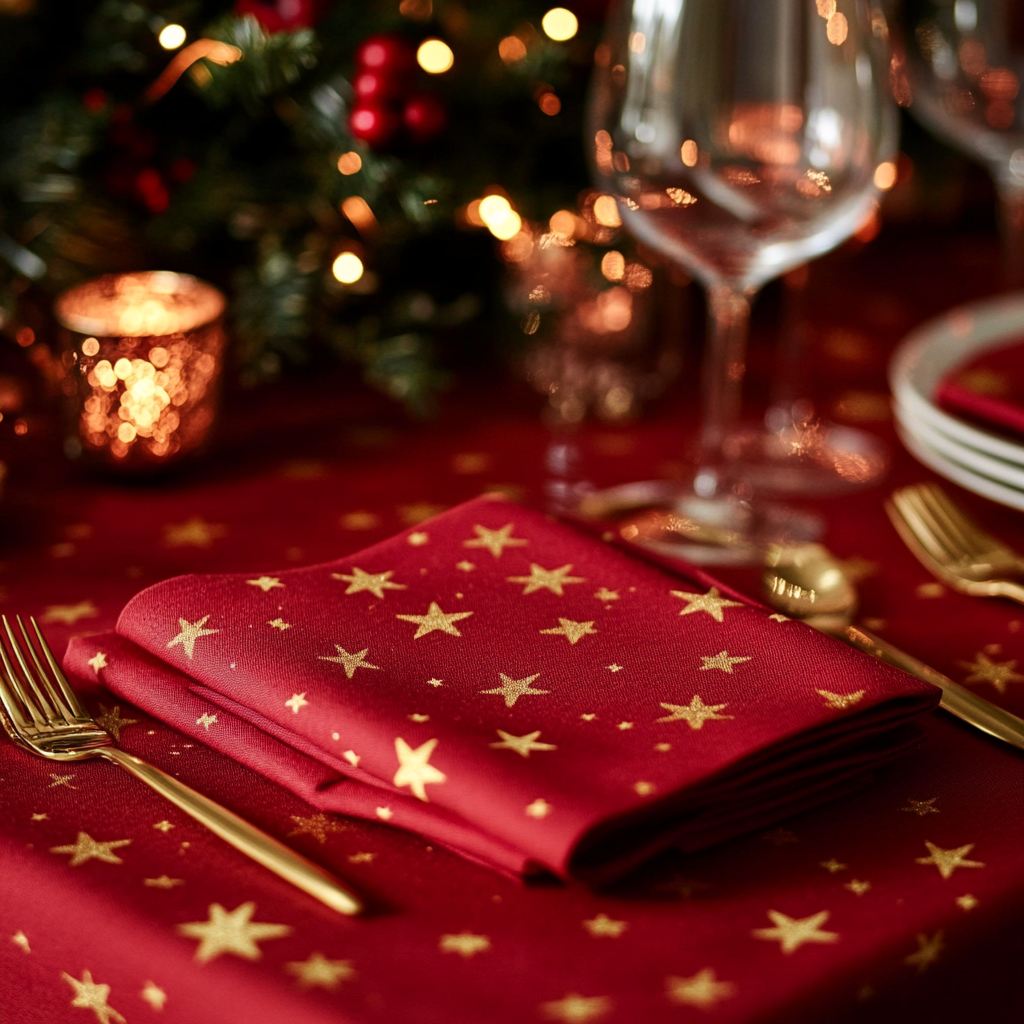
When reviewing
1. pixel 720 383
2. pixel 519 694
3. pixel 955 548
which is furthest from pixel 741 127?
pixel 519 694

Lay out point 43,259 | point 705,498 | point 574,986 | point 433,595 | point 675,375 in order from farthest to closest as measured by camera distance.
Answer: point 675,375
point 43,259
point 705,498
point 433,595
point 574,986

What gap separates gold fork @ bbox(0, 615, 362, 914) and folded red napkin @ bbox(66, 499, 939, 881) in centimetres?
2

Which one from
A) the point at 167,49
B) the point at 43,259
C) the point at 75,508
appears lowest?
the point at 75,508

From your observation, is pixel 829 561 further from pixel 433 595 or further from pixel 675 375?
pixel 675 375

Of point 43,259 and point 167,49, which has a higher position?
point 167,49

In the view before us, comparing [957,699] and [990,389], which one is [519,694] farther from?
[990,389]

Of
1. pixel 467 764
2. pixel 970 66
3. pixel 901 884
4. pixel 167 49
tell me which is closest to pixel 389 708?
pixel 467 764

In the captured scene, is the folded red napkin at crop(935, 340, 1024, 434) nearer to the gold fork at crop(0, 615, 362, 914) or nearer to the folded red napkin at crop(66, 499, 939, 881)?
the folded red napkin at crop(66, 499, 939, 881)

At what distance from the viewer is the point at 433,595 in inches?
19.3

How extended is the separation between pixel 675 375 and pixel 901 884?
58cm

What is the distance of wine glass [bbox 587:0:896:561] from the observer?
62 centimetres

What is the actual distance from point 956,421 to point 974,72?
34cm

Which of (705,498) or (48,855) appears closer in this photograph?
(48,855)

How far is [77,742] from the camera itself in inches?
17.1
